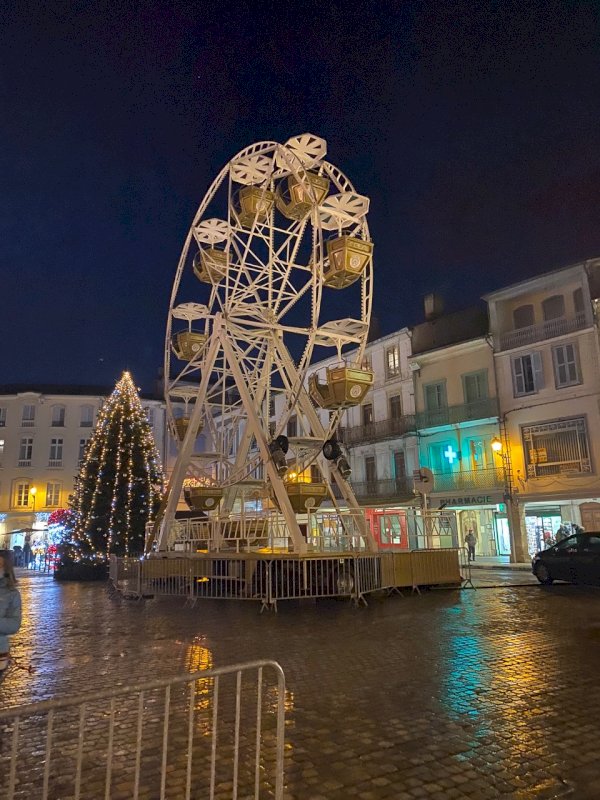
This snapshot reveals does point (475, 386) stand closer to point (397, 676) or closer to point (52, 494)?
point (397, 676)

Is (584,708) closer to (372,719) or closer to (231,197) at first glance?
(372,719)

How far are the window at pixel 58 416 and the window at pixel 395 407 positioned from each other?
27971 mm

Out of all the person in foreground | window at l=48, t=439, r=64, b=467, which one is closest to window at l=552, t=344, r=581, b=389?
the person in foreground

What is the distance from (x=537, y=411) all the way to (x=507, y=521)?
549 centimetres

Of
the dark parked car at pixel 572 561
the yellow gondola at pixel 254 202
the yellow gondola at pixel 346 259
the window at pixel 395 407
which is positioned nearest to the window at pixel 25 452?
the window at pixel 395 407

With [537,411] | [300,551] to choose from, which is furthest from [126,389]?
[537,411]

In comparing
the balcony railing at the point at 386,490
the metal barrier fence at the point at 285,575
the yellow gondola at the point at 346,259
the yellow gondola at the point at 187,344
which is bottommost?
the metal barrier fence at the point at 285,575

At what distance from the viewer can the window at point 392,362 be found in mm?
35688

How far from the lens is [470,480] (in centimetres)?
3066

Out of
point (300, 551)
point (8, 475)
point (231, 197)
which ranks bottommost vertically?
point (300, 551)

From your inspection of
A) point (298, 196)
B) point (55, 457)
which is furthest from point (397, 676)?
point (55, 457)

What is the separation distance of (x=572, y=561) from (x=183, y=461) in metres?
11.4

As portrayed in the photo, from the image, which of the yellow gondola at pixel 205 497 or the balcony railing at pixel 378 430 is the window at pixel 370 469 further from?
the yellow gondola at pixel 205 497

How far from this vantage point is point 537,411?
93.0ft
